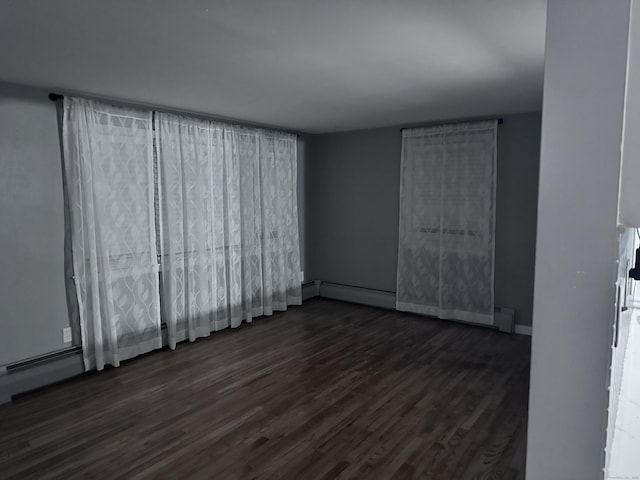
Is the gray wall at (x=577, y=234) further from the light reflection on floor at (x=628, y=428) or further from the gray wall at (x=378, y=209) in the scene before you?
the gray wall at (x=378, y=209)

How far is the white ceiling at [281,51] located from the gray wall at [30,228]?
1.00 ft

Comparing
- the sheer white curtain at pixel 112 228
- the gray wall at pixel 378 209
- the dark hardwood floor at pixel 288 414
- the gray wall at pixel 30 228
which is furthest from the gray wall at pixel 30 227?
the gray wall at pixel 378 209

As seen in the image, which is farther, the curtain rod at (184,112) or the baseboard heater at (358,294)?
the baseboard heater at (358,294)

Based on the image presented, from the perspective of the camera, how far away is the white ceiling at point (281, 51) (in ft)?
6.32

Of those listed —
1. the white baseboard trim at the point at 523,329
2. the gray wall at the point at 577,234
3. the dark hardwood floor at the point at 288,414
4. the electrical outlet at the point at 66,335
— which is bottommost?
the dark hardwood floor at the point at 288,414

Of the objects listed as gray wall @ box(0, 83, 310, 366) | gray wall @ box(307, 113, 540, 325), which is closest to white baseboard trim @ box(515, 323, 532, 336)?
gray wall @ box(307, 113, 540, 325)

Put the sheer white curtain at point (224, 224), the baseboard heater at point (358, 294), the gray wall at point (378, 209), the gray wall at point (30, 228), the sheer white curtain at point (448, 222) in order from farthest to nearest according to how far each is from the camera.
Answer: the baseboard heater at point (358, 294) < the sheer white curtain at point (448, 222) < the gray wall at point (378, 209) < the sheer white curtain at point (224, 224) < the gray wall at point (30, 228)

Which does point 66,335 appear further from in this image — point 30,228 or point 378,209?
point 378,209

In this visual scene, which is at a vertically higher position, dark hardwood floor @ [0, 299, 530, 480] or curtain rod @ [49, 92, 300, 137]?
curtain rod @ [49, 92, 300, 137]

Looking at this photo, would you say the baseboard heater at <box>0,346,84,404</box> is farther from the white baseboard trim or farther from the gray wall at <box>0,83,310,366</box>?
the white baseboard trim

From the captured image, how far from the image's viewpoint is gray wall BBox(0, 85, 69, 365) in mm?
3240

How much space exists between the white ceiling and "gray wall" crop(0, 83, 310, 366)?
278 mm

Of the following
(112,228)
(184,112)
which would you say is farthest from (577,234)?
(184,112)

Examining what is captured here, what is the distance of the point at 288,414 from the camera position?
300 centimetres
